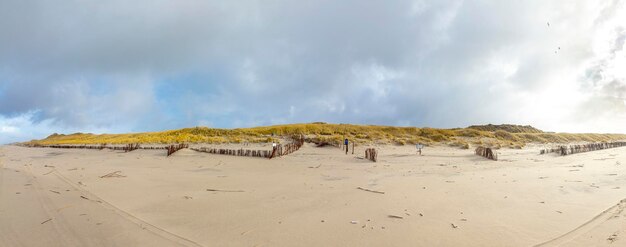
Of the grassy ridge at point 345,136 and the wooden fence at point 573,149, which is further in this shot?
the grassy ridge at point 345,136

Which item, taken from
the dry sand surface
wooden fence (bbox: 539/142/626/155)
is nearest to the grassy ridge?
wooden fence (bbox: 539/142/626/155)

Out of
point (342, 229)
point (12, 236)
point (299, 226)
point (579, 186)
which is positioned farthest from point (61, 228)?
point (579, 186)

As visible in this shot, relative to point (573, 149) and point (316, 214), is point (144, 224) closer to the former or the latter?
point (316, 214)

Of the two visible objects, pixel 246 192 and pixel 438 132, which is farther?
pixel 438 132

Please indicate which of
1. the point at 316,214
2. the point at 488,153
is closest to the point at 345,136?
the point at 488,153

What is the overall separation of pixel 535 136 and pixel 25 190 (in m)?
66.1

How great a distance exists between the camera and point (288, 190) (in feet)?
30.2

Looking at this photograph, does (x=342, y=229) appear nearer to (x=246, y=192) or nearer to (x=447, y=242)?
(x=447, y=242)

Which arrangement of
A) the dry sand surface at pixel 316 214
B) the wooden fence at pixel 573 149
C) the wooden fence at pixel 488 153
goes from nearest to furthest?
the dry sand surface at pixel 316 214 < the wooden fence at pixel 488 153 < the wooden fence at pixel 573 149

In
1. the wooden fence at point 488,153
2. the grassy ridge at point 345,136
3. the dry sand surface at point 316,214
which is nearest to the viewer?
the dry sand surface at point 316,214

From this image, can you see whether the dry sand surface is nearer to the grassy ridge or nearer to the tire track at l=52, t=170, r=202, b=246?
the tire track at l=52, t=170, r=202, b=246

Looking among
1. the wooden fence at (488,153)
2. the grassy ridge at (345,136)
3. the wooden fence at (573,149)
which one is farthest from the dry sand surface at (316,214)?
the grassy ridge at (345,136)

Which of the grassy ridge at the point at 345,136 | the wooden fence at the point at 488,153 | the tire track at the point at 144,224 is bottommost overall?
the tire track at the point at 144,224

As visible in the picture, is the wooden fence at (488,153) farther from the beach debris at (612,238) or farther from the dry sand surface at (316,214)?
the beach debris at (612,238)
